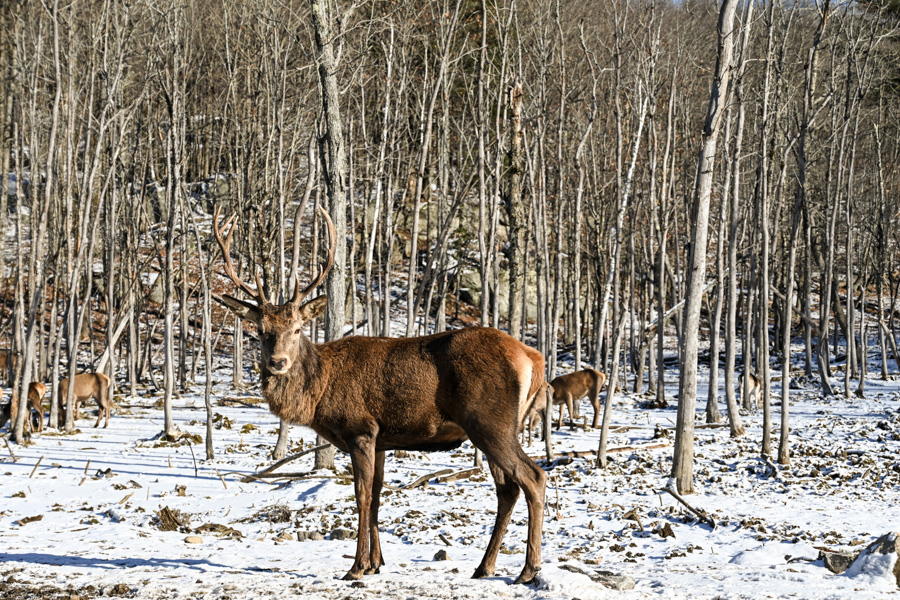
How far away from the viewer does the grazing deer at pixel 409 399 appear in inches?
230

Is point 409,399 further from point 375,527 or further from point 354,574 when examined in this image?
point 354,574

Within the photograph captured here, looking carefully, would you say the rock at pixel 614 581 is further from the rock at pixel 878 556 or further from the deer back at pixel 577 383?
the deer back at pixel 577 383

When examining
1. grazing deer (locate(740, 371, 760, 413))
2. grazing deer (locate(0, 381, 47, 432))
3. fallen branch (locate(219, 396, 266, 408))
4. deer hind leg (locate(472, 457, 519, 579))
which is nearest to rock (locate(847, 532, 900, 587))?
deer hind leg (locate(472, 457, 519, 579))

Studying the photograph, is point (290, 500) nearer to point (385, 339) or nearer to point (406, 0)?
point (385, 339)

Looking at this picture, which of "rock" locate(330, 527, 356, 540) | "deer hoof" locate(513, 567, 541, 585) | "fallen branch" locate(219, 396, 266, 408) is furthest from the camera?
"fallen branch" locate(219, 396, 266, 408)

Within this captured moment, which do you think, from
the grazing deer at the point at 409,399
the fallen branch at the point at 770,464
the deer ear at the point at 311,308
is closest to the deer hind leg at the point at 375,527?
the grazing deer at the point at 409,399

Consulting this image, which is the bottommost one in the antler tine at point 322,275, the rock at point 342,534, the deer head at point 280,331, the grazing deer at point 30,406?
the rock at point 342,534

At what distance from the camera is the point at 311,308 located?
6.54m

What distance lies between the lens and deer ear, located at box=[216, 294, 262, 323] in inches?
251

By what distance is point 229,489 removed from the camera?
9688 millimetres

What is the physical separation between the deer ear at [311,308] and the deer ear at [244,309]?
36 centimetres

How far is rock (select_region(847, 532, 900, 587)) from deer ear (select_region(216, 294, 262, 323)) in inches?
191

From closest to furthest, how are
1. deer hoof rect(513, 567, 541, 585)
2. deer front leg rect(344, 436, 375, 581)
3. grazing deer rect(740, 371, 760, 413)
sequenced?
deer hoof rect(513, 567, 541, 585)
deer front leg rect(344, 436, 375, 581)
grazing deer rect(740, 371, 760, 413)

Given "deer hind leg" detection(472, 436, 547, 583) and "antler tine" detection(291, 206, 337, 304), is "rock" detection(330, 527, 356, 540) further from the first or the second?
"antler tine" detection(291, 206, 337, 304)
